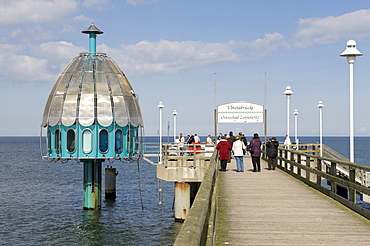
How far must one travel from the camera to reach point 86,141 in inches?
1228

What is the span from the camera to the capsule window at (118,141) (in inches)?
1257

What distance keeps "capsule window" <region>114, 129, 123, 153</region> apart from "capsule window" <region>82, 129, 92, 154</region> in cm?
161

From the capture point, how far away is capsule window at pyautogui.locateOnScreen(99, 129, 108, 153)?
31.4m

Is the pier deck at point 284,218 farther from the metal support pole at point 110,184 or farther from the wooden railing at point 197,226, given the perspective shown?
the metal support pole at point 110,184

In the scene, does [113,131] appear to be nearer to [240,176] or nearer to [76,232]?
[76,232]

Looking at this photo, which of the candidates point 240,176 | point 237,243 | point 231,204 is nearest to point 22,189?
point 240,176

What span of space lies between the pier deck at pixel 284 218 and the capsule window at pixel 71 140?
698 inches

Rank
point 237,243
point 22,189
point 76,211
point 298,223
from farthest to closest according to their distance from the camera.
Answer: point 22,189, point 76,211, point 298,223, point 237,243

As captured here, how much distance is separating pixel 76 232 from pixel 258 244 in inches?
818

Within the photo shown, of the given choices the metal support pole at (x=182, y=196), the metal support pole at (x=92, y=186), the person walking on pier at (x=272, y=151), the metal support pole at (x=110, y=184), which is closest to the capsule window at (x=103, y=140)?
the metal support pole at (x=92, y=186)

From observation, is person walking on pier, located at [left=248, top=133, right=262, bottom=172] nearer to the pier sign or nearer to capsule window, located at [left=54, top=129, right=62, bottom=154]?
the pier sign

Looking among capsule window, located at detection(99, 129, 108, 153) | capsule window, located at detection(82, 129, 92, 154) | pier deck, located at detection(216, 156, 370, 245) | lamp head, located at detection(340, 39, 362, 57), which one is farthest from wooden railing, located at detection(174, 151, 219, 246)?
capsule window, located at detection(99, 129, 108, 153)

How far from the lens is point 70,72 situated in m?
32.9

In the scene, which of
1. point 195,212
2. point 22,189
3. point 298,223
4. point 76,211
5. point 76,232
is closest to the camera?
point 195,212
